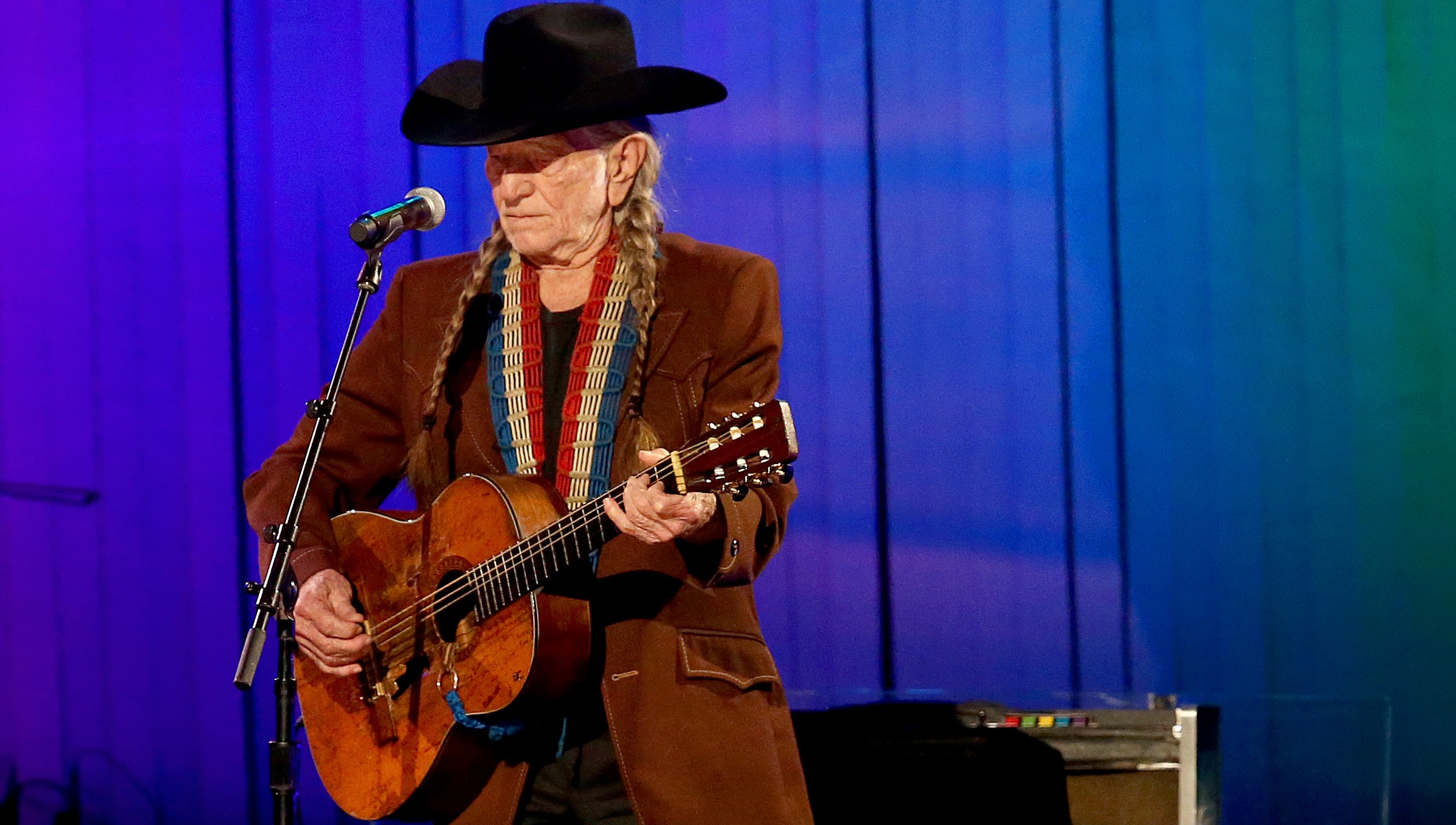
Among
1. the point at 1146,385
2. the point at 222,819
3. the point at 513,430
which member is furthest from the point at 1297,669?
the point at 222,819

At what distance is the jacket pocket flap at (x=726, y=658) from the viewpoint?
213cm

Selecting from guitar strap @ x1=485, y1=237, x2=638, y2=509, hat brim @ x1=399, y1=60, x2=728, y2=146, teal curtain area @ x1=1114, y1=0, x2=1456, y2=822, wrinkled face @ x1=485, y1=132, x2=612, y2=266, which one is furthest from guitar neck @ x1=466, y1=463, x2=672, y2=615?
teal curtain area @ x1=1114, y1=0, x2=1456, y2=822

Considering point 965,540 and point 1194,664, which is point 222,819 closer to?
point 965,540

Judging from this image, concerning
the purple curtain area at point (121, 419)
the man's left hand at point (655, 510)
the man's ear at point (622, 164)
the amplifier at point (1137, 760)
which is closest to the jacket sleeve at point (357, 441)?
the man's ear at point (622, 164)

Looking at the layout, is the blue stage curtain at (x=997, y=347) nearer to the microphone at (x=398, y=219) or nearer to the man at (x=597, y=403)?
the man at (x=597, y=403)

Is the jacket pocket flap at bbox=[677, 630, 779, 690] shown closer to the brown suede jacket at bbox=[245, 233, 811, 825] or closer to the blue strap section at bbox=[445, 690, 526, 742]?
the brown suede jacket at bbox=[245, 233, 811, 825]

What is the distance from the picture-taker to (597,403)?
7.34ft

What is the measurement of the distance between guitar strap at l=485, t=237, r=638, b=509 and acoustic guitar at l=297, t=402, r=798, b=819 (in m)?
0.09

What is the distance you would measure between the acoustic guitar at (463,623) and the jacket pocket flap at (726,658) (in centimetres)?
16

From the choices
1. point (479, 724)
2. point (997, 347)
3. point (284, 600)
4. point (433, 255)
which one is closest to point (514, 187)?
point (284, 600)

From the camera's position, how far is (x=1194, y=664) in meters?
3.88

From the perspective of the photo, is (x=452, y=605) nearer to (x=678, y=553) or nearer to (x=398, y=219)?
(x=678, y=553)

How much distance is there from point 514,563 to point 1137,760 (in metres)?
1.39

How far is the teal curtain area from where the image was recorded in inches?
150
